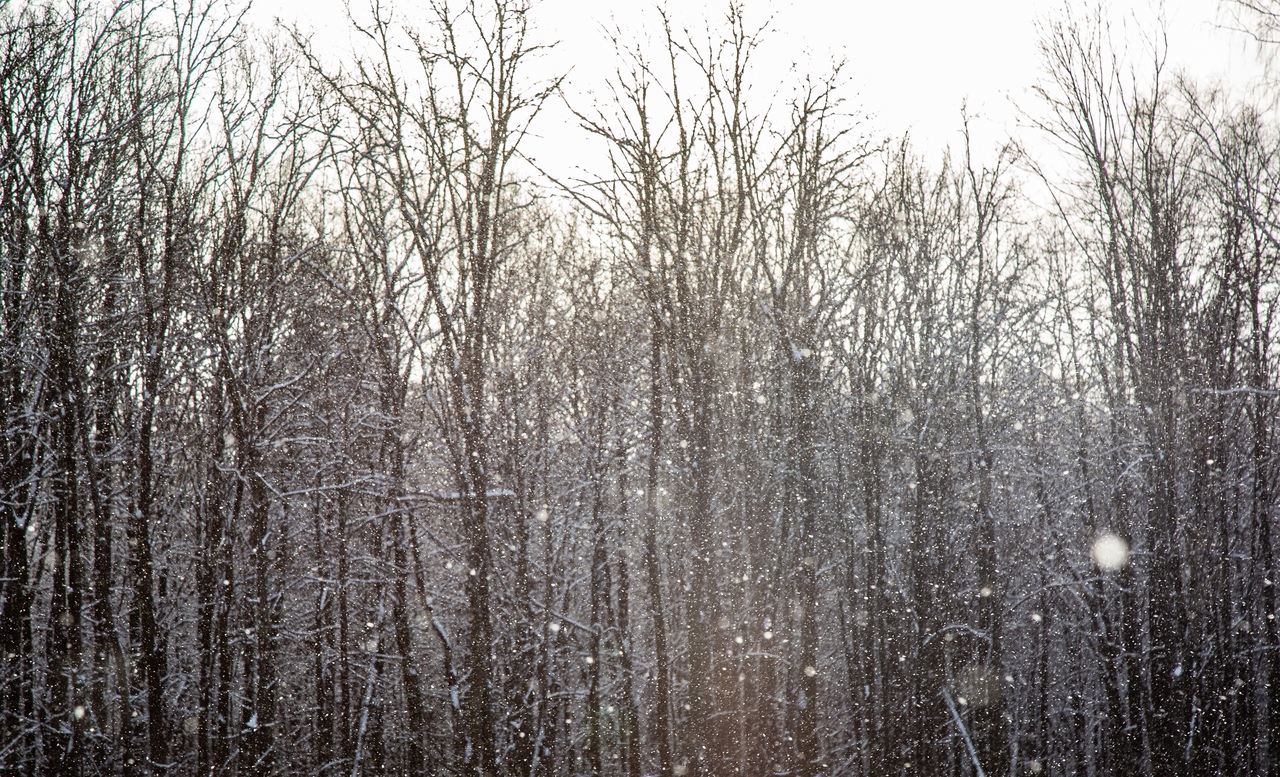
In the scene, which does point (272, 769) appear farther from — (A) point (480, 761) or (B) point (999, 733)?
(B) point (999, 733)

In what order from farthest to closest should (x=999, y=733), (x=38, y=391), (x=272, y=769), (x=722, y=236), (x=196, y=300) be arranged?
(x=999, y=733) < (x=272, y=769) < (x=196, y=300) < (x=38, y=391) < (x=722, y=236)

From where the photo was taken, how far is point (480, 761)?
7.57 meters

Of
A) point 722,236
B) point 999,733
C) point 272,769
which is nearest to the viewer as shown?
point 722,236

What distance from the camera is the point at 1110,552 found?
14797 millimetres

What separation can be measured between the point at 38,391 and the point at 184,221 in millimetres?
2714

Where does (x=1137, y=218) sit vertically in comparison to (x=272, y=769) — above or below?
above

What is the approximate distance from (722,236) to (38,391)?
27.9ft

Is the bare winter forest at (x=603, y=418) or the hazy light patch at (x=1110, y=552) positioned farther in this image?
the hazy light patch at (x=1110, y=552)

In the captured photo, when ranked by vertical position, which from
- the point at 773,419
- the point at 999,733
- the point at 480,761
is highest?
the point at 773,419

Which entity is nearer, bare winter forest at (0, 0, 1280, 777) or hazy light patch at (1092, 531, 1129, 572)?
bare winter forest at (0, 0, 1280, 777)

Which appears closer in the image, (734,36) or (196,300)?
(734,36)

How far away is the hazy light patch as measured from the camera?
14250mm

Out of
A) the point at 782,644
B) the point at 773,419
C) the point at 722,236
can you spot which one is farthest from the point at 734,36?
the point at 782,644

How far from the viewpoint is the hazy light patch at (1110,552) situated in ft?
46.8
